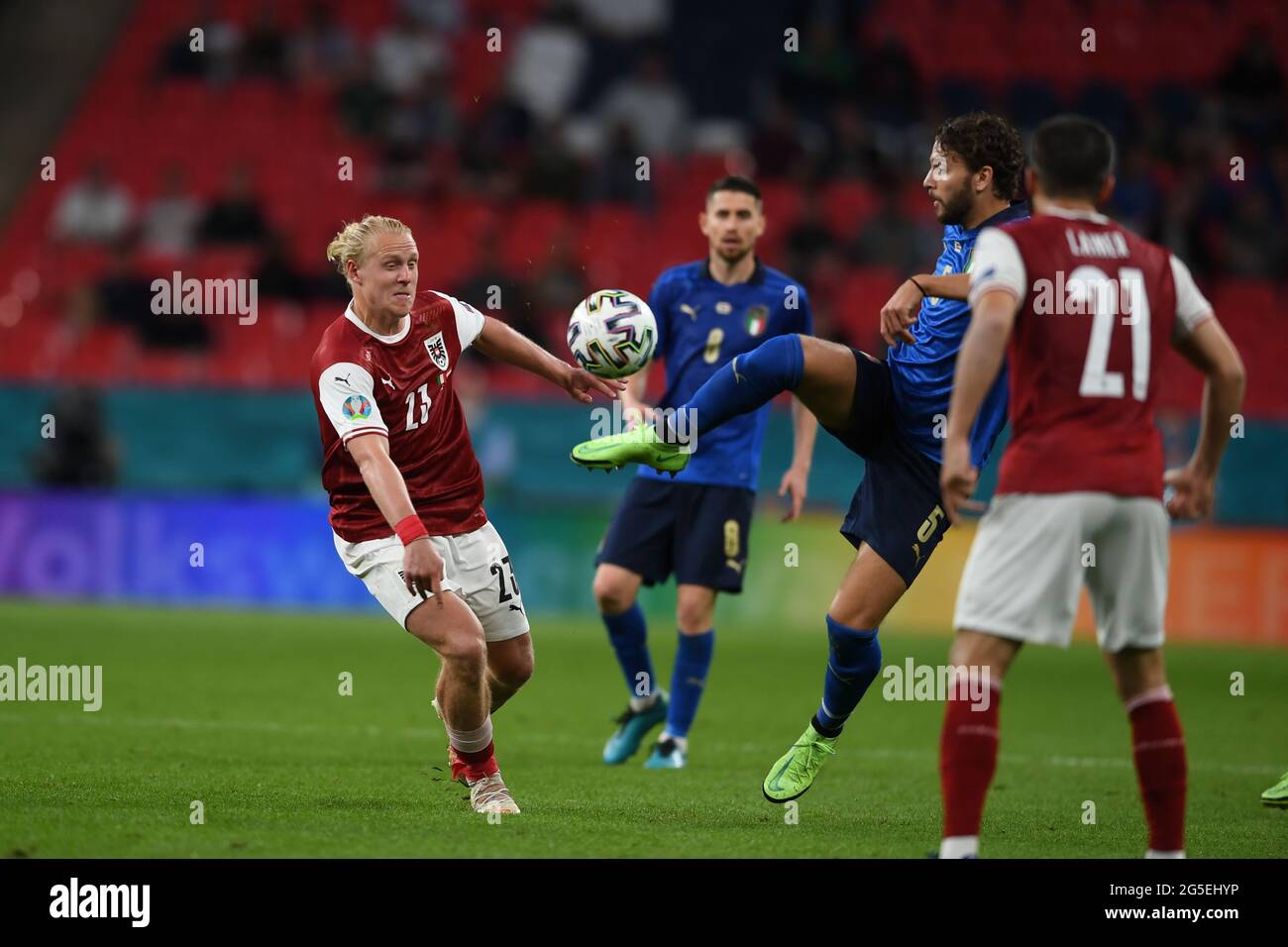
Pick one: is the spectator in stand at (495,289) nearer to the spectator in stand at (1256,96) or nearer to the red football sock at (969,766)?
the spectator in stand at (1256,96)

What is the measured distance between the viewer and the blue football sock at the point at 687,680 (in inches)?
346

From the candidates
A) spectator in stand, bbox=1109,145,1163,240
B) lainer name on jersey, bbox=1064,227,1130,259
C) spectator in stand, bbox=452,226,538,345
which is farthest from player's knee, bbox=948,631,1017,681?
spectator in stand, bbox=1109,145,1163,240

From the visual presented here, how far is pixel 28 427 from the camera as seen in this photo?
56.4 ft

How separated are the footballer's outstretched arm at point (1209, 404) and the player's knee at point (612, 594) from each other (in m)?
3.90

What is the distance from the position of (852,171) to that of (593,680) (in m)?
10.6

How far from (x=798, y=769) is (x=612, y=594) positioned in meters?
2.19

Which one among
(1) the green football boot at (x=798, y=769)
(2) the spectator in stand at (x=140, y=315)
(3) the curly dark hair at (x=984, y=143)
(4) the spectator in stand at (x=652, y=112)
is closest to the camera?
(3) the curly dark hair at (x=984, y=143)

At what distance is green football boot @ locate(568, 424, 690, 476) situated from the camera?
6.49 m

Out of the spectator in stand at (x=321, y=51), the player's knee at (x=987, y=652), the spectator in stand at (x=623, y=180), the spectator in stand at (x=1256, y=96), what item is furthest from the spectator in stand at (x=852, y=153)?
the player's knee at (x=987, y=652)

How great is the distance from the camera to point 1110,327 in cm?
505

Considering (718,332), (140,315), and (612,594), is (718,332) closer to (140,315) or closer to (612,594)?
(612,594)
